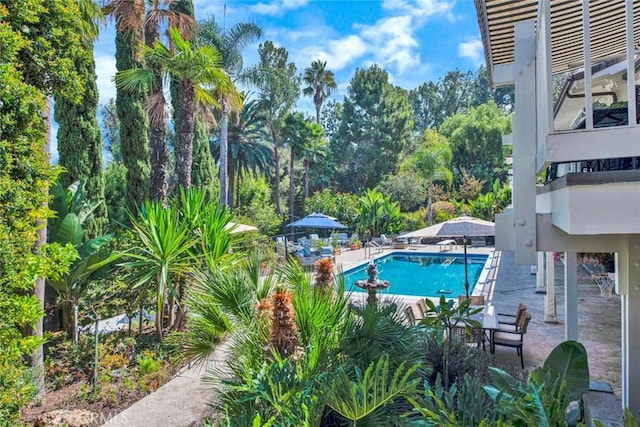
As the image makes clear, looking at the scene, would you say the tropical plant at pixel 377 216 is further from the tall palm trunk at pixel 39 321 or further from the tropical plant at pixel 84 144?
the tall palm trunk at pixel 39 321

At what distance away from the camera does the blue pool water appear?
Result: 51.9ft

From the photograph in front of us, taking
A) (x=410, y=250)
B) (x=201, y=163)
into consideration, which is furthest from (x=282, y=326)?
(x=410, y=250)

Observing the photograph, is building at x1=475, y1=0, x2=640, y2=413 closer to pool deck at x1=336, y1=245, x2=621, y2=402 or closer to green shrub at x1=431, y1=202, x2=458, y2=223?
pool deck at x1=336, y1=245, x2=621, y2=402

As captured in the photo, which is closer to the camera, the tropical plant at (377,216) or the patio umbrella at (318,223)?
the patio umbrella at (318,223)

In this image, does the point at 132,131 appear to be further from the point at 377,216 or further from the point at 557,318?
the point at 377,216

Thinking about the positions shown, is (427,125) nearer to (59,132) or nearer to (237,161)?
(237,161)

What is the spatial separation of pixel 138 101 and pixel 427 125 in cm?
4829

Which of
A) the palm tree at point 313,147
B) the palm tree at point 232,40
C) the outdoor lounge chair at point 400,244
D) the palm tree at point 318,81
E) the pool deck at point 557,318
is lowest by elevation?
the pool deck at point 557,318

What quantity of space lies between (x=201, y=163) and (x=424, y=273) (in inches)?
481

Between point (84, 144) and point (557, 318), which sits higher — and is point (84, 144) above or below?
above

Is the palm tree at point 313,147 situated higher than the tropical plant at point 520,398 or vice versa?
the palm tree at point 313,147

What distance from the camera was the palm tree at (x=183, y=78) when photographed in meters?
9.52

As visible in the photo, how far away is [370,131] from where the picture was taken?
42812 millimetres

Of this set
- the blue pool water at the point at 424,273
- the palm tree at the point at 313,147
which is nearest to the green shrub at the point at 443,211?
the blue pool water at the point at 424,273
